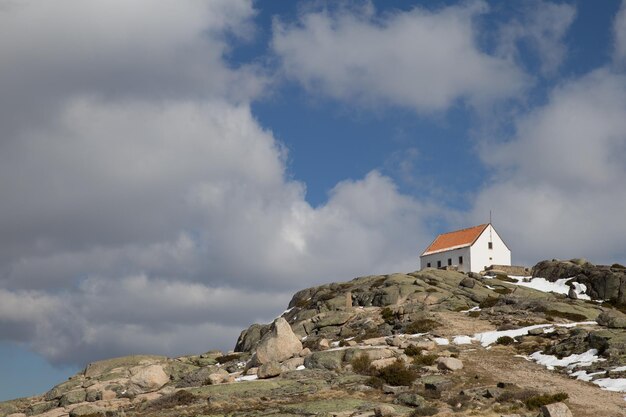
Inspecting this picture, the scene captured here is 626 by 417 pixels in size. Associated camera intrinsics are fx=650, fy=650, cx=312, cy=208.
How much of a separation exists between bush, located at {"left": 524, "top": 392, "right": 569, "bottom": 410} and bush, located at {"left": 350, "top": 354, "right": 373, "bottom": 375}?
10630 millimetres

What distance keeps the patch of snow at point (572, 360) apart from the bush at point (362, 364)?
10.7 metres

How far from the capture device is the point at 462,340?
48.1 m

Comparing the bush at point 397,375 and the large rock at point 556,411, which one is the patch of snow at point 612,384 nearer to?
the large rock at point 556,411

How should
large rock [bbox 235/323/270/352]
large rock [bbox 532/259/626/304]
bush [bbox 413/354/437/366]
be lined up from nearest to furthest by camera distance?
1. bush [bbox 413/354/437/366]
2. large rock [bbox 235/323/270/352]
3. large rock [bbox 532/259/626/304]

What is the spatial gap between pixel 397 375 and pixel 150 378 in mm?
18069

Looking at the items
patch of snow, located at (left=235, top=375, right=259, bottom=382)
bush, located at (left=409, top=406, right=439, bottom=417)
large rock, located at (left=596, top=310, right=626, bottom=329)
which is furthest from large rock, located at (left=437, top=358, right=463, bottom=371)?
large rock, located at (left=596, top=310, right=626, bottom=329)

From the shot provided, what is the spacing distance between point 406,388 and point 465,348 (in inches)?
490

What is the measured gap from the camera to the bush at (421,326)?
51.8m

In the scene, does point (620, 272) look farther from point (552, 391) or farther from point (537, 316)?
point (552, 391)

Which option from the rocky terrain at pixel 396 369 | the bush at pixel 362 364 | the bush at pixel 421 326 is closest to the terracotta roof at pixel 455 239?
the rocky terrain at pixel 396 369

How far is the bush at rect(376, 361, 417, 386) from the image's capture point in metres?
35.1

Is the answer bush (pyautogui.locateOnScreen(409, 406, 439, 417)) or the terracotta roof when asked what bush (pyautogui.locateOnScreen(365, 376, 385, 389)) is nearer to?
bush (pyautogui.locateOnScreen(409, 406, 439, 417))

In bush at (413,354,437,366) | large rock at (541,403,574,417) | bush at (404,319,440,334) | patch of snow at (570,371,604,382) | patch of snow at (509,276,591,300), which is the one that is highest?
patch of snow at (509,276,591,300)

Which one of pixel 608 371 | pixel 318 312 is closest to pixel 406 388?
pixel 608 371
